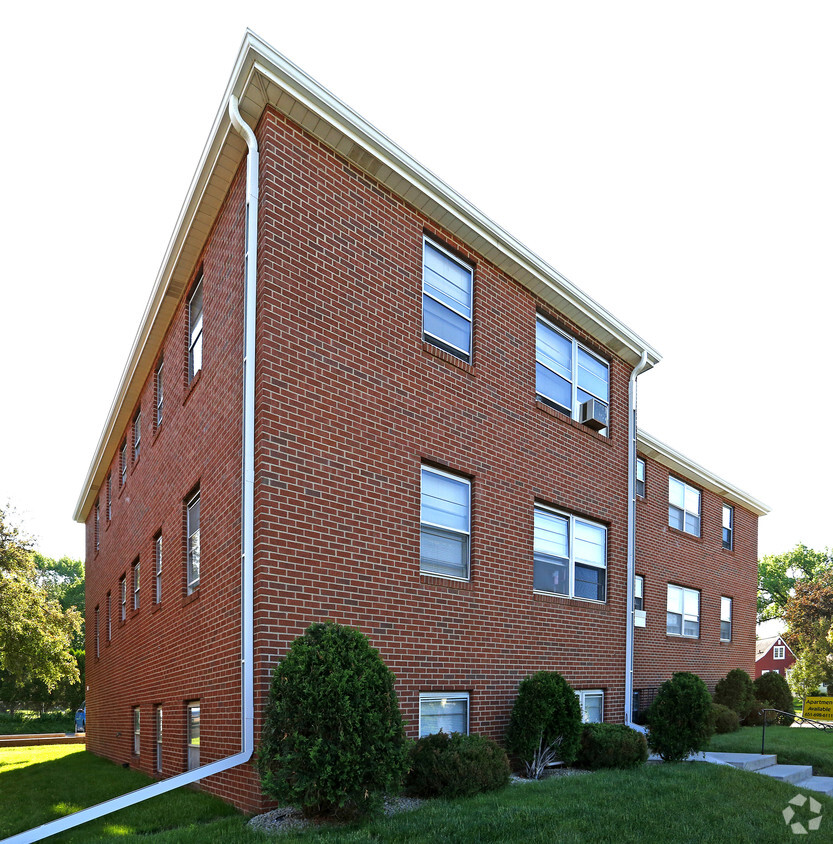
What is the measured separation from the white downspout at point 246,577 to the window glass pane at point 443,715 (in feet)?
8.13

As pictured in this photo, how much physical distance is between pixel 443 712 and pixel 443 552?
196 centimetres

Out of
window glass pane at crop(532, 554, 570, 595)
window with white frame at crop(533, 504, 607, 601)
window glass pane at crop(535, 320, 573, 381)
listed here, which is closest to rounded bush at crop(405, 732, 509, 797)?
window glass pane at crop(532, 554, 570, 595)

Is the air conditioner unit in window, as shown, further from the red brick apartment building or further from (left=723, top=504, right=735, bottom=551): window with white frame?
(left=723, top=504, right=735, bottom=551): window with white frame

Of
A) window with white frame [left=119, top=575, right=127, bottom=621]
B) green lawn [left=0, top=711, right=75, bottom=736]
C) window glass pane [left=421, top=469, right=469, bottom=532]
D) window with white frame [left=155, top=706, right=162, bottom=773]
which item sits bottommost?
green lawn [left=0, top=711, right=75, bottom=736]

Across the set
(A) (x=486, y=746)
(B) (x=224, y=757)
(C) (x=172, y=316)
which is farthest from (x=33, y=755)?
(A) (x=486, y=746)

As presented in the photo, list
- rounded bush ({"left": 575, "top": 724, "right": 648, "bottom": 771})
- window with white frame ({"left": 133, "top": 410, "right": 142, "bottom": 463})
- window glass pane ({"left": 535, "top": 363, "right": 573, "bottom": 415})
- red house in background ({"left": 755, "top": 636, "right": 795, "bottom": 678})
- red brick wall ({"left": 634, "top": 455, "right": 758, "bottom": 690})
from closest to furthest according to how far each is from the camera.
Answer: rounded bush ({"left": 575, "top": 724, "right": 648, "bottom": 771})
window glass pane ({"left": 535, "top": 363, "right": 573, "bottom": 415})
window with white frame ({"left": 133, "top": 410, "right": 142, "bottom": 463})
red brick wall ({"left": 634, "top": 455, "right": 758, "bottom": 690})
red house in background ({"left": 755, "top": 636, "right": 795, "bottom": 678})

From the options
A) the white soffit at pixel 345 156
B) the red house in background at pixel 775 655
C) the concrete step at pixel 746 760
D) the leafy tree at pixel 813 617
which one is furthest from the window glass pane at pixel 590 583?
the red house in background at pixel 775 655

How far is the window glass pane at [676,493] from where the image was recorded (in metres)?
22.3

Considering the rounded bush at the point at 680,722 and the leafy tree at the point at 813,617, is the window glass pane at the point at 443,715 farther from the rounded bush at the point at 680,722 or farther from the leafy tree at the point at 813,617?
the leafy tree at the point at 813,617

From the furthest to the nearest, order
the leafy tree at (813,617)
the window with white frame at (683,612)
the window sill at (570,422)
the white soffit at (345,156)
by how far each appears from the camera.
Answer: the leafy tree at (813,617) < the window with white frame at (683,612) < the window sill at (570,422) < the white soffit at (345,156)

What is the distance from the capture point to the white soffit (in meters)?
8.91

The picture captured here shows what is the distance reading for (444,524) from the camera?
419 inches

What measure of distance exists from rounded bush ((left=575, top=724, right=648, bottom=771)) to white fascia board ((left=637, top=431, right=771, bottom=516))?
32.7ft

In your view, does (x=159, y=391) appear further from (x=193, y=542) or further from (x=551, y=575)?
(x=551, y=575)
